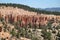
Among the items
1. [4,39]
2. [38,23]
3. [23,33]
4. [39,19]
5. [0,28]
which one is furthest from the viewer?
[39,19]

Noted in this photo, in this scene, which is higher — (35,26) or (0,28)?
(0,28)

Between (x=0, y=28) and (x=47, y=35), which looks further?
(x=47, y=35)

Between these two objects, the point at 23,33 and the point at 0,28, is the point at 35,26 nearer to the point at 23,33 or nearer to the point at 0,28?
the point at 23,33

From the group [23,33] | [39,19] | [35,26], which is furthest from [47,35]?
[39,19]

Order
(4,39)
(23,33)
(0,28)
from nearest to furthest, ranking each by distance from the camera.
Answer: (4,39)
(0,28)
(23,33)

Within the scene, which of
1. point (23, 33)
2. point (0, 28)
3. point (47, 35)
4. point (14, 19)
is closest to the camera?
point (0, 28)

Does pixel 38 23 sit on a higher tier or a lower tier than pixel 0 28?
lower

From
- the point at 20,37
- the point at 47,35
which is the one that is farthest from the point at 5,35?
the point at 47,35

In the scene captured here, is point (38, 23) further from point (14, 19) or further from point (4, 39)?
point (4, 39)

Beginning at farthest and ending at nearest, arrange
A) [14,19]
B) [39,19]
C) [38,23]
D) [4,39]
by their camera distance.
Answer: [39,19] < [38,23] < [14,19] < [4,39]
